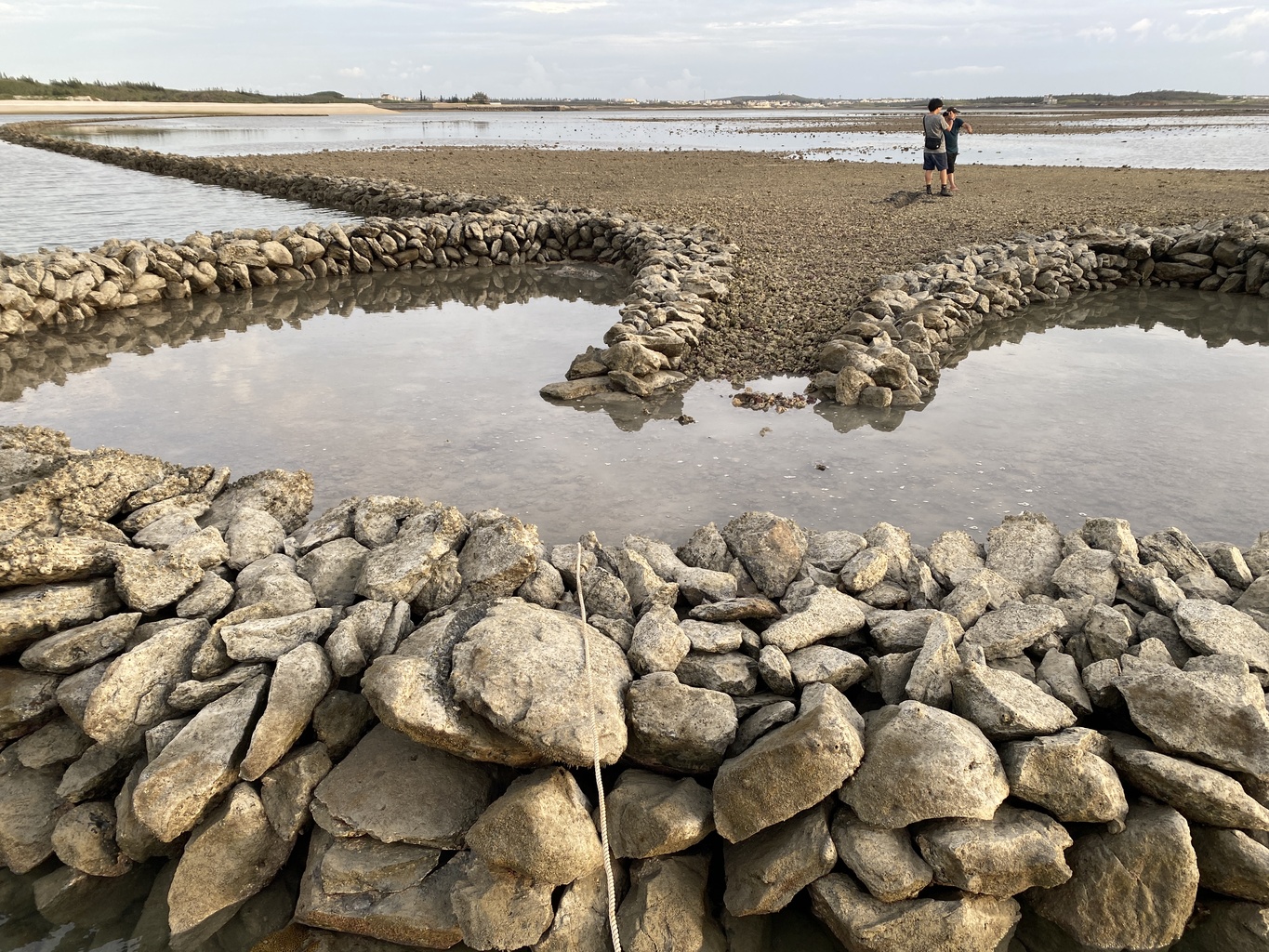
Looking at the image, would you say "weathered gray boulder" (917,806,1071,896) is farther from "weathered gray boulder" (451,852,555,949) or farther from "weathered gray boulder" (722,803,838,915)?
"weathered gray boulder" (451,852,555,949)

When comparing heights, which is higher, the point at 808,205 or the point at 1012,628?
the point at 808,205

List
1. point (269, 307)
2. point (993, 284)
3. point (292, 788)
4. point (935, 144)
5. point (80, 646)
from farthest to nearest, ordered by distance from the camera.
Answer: point (935, 144), point (269, 307), point (993, 284), point (80, 646), point (292, 788)

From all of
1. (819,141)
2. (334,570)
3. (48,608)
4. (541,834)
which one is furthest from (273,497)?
(819,141)

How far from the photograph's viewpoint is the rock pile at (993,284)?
7.36 metres

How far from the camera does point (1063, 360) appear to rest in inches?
337

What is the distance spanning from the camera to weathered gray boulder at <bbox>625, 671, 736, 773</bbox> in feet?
10.2

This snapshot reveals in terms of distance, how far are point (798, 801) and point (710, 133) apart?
5365 centimetres

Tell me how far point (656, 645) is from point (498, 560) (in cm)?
91

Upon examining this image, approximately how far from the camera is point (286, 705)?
3.18 meters

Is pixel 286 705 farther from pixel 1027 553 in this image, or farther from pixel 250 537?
pixel 1027 553

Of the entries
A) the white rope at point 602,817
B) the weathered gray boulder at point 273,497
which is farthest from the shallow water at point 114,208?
the white rope at point 602,817

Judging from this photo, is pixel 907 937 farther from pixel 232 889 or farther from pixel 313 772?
pixel 232 889

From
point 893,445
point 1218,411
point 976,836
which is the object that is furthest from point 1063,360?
point 976,836

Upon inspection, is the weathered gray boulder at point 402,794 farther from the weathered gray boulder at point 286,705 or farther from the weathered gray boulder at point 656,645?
the weathered gray boulder at point 656,645
